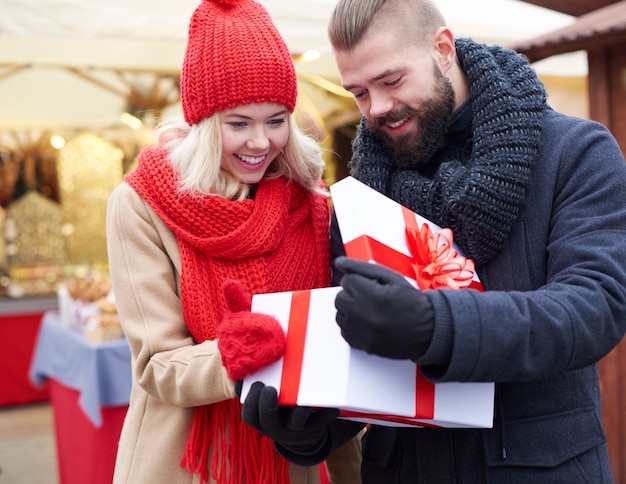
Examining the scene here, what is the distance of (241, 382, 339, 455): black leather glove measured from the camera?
56.9 inches

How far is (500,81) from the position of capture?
1.67m

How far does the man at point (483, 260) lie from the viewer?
129 centimetres

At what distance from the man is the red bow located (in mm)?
103

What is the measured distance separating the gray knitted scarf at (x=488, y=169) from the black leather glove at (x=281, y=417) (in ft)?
1.65

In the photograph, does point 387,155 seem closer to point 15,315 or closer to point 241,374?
point 241,374

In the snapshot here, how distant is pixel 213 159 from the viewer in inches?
75.2

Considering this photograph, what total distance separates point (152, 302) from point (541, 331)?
97 centimetres

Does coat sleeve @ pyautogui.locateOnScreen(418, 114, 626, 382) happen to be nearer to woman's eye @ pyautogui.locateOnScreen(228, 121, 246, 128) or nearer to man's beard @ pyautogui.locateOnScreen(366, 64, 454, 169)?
man's beard @ pyautogui.locateOnScreen(366, 64, 454, 169)

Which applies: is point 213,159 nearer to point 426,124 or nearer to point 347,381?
point 426,124

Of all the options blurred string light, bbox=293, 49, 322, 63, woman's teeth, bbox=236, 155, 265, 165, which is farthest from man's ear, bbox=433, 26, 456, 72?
blurred string light, bbox=293, 49, 322, 63

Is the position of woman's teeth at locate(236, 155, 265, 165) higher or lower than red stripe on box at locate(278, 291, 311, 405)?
higher

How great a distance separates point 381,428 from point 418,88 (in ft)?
2.81

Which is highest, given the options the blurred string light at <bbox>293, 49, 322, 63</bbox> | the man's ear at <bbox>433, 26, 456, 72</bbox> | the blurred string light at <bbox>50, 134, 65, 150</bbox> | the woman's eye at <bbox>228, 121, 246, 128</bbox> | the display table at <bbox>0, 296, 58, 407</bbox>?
the man's ear at <bbox>433, 26, 456, 72</bbox>

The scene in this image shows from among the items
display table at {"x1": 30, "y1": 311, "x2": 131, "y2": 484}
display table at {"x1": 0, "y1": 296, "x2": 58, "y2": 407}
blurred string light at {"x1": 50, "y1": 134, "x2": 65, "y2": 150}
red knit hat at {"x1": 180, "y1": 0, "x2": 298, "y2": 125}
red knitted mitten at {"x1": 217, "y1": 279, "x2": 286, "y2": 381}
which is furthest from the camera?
blurred string light at {"x1": 50, "y1": 134, "x2": 65, "y2": 150}
